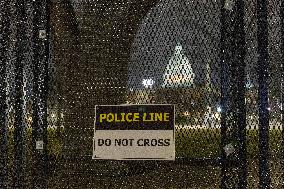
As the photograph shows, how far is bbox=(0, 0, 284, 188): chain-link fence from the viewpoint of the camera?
12.7ft

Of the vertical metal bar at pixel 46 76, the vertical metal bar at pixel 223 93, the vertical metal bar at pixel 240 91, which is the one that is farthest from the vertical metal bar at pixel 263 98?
the vertical metal bar at pixel 46 76

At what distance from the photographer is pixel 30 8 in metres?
4.29

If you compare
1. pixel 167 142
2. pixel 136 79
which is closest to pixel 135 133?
pixel 167 142

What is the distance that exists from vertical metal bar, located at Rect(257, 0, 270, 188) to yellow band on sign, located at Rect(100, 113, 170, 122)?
811 mm

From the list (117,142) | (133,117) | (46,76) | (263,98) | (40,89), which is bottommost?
(117,142)

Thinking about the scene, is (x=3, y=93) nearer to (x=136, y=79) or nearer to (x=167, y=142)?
(x=136, y=79)

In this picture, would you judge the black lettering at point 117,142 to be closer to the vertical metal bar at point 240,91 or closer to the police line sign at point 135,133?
the police line sign at point 135,133

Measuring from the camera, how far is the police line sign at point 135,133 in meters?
3.89

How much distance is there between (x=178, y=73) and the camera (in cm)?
430

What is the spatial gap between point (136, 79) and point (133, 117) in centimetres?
54

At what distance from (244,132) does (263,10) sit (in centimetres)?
106

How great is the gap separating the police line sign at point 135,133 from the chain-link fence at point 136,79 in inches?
8.6

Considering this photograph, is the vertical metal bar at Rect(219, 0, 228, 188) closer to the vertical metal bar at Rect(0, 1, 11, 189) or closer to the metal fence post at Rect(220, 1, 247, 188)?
the metal fence post at Rect(220, 1, 247, 188)

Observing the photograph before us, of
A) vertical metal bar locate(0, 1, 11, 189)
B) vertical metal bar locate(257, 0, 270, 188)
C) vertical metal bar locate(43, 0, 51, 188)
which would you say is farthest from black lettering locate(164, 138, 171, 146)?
vertical metal bar locate(0, 1, 11, 189)
